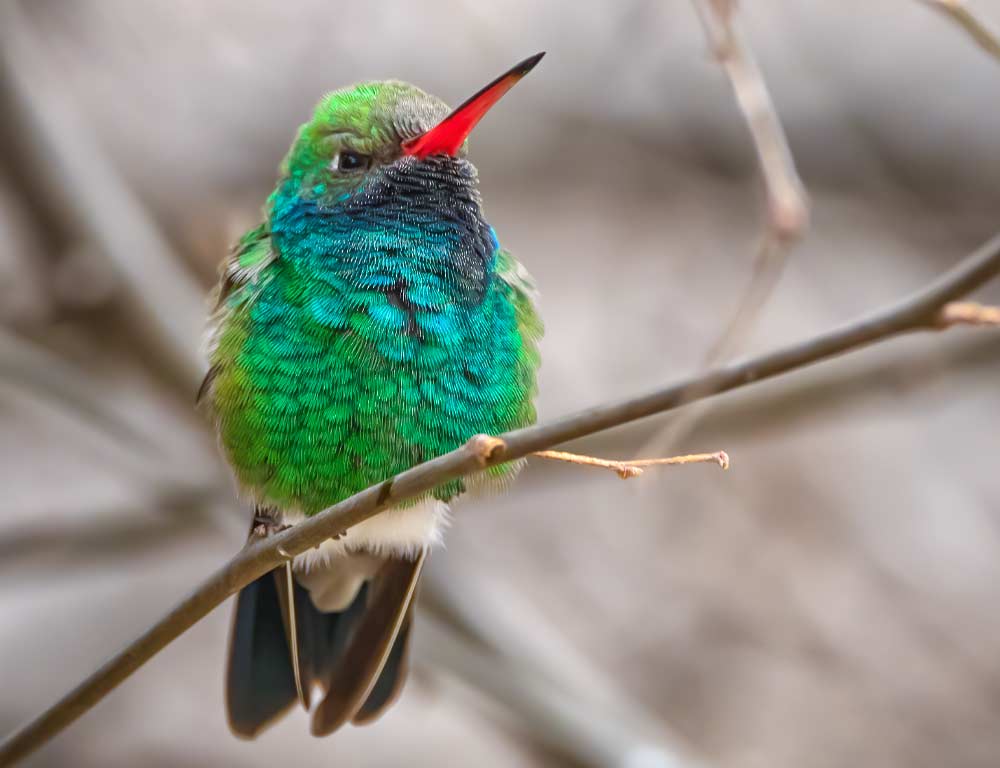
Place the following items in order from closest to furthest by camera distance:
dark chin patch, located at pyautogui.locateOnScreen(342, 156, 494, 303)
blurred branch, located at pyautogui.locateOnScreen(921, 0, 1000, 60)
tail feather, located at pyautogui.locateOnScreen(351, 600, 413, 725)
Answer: blurred branch, located at pyautogui.locateOnScreen(921, 0, 1000, 60)
dark chin patch, located at pyautogui.locateOnScreen(342, 156, 494, 303)
tail feather, located at pyautogui.locateOnScreen(351, 600, 413, 725)

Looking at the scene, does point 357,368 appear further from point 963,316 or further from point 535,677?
point 535,677

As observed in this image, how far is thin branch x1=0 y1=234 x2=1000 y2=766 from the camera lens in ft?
4.59

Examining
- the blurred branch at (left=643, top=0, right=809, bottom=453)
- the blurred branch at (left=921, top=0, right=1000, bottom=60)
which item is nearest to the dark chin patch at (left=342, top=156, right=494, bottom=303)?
the blurred branch at (left=643, top=0, right=809, bottom=453)

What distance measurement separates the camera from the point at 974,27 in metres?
1.91

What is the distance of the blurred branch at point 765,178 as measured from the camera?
1962mm

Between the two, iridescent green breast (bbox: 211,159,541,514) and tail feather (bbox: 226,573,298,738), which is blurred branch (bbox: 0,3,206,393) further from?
iridescent green breast (bbox: 211,159,541,514)

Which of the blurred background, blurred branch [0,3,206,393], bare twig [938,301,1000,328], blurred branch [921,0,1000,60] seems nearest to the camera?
bare twig [938,301,1000,328]

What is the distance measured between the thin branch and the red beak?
0.85 m

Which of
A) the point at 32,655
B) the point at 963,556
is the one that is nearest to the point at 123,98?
the point at 32,655

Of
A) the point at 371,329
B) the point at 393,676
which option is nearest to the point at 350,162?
the point at 371,329

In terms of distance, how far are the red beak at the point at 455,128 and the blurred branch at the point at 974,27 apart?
76 cm

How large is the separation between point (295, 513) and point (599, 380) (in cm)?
368

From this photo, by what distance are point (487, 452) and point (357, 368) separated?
1.17 meters

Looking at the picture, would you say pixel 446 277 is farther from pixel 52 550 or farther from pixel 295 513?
pixel 52 550
